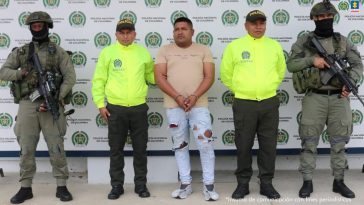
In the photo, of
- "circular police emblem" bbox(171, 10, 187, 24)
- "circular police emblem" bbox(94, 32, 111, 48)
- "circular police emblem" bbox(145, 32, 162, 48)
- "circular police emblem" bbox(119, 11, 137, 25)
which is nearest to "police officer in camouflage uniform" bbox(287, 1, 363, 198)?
"circular police emblem" bbox(171, 10, 187, 24)

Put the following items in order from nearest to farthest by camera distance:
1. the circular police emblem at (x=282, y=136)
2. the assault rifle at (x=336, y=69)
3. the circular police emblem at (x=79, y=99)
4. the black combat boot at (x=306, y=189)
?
the assault rifle at (x=336, y=69) < the black combat boot at (x=306, y=189) < the circular police emblem at (x=79, y=99) < the circular police emblem at (x=282, y=136)

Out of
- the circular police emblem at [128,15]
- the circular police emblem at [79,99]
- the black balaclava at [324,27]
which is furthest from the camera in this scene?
the circular police emblem at [79,99]

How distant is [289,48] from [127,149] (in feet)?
7.27

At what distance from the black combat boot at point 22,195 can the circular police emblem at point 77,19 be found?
1.89 m

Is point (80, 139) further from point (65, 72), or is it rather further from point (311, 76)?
point (311, 76)

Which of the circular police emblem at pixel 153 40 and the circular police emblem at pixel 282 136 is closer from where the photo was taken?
the circular police emblem at pixel 153 40

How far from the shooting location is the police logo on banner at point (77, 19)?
5.18 meters

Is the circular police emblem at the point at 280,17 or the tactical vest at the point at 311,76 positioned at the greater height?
the circular police emblem at the point at 280,17

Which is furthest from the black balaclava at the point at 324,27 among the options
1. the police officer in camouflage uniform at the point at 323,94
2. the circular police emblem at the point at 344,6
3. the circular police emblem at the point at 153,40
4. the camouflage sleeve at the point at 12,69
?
the camouflage sleeve at the point at 12,69

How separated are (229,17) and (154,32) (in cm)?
88

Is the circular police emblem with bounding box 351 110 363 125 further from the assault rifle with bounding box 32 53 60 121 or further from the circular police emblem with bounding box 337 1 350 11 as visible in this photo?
the assault rifle with bounding box 32 53 60 121

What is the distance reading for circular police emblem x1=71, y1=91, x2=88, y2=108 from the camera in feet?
17.4

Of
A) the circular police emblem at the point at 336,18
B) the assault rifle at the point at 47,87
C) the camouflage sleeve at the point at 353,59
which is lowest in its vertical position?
the assault rifle at the point at 47,87

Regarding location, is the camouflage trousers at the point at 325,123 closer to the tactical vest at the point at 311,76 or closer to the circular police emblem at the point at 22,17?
the tactical vest at the point at 311,76
